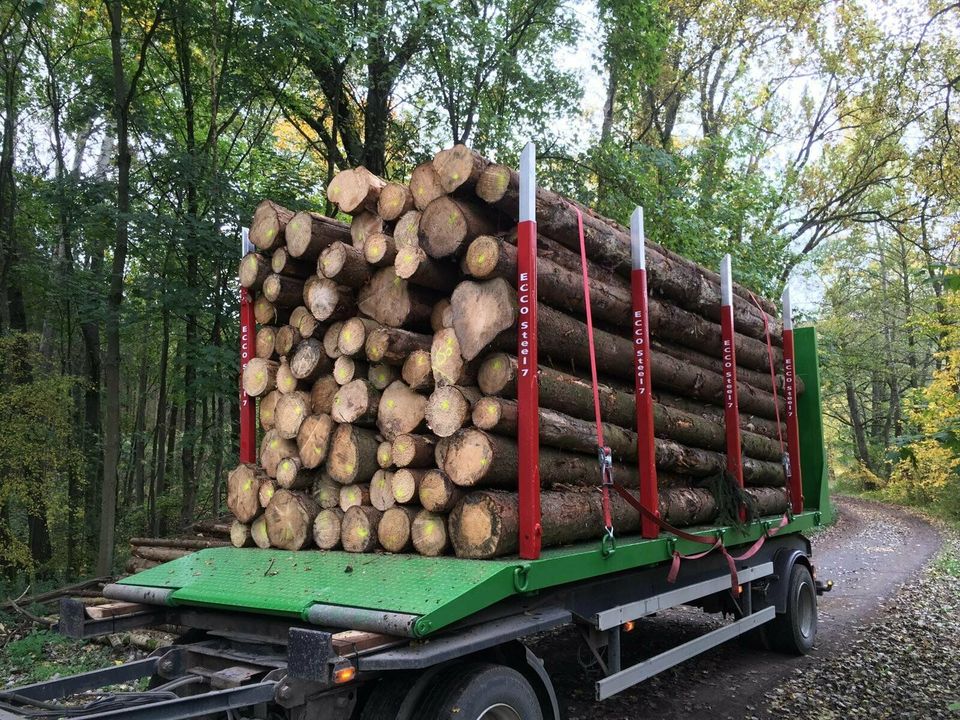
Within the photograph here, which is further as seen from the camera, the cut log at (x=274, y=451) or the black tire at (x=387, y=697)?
the cut log at (x=274, y=451)

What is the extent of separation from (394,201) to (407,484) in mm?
1840

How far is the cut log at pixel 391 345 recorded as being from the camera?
4211 mm

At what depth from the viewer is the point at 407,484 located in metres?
3.95

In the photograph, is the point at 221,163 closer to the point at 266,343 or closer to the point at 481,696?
the point at 266,343

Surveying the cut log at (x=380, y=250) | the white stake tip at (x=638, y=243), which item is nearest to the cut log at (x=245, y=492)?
the cut log at (x=380, y=250)

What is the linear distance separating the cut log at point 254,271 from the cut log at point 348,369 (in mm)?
1042

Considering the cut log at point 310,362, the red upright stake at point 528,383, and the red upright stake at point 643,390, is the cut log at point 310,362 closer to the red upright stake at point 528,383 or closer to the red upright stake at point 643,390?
the red upright stake at point 528,383

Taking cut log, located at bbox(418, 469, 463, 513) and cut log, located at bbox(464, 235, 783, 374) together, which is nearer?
cut log, located at bbox(418, 469, 463, 513)

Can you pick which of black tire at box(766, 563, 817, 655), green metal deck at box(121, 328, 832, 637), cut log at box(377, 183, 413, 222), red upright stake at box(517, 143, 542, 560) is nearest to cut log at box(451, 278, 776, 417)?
red upright stake at box(517, 143, 542, 560)

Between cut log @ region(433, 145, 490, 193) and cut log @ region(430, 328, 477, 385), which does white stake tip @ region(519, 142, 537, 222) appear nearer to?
cut log @ region(433, 145, 490, 193)

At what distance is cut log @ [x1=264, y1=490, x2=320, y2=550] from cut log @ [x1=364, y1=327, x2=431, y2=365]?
39.7 inches

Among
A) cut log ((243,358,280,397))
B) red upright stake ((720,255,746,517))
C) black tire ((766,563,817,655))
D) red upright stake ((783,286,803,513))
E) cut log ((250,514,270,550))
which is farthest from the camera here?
red upright stake ((783,286,803,513))

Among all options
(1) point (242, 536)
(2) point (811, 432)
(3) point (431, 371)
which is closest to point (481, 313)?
(3) point (431, 371)

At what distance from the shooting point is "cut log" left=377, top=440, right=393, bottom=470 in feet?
13.5
